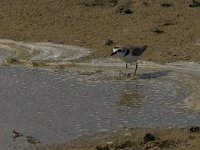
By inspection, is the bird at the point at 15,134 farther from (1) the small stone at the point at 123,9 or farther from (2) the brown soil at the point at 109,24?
(1) the small stone at the point at 123,9

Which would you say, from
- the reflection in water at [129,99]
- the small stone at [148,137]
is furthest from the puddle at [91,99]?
the small stone at [148,137]

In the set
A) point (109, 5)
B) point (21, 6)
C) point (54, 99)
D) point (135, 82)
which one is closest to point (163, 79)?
point (135, 82)

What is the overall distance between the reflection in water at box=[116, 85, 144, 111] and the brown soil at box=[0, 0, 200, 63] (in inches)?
101

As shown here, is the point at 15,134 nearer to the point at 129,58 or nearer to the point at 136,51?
the point at 129,58

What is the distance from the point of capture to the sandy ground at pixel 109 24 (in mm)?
16141

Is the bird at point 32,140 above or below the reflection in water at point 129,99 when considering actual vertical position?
below

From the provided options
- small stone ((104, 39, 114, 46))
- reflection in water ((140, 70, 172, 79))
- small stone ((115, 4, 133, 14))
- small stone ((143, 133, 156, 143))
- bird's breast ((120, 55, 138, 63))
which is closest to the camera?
small stone ((143, 133, 156, 143))

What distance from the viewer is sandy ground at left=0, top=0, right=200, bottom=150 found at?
16.1 meters

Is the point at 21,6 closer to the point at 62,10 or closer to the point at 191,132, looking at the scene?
the point at 62,10

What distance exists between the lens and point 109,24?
18.6m

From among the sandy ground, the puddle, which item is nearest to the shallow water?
the puddle

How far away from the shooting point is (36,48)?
16.6 meters

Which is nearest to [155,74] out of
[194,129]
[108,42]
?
[108,42]

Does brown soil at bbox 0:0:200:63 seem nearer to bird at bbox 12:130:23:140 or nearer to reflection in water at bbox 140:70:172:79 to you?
reflection in water at bbox 140:70:172:79
